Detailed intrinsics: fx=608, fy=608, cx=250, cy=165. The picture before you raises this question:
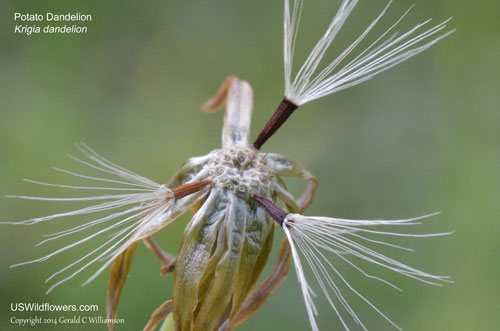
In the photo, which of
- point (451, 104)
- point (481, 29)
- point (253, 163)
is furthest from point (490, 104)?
point (253, 163)

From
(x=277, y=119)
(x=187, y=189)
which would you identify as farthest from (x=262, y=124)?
(x=187, y=189)

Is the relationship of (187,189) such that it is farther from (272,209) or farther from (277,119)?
(277,119)

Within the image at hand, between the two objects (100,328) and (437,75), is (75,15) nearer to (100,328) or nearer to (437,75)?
(100,328)

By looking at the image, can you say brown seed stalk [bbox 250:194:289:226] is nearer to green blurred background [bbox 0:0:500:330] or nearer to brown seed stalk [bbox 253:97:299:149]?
brown seed stalk [bbox 253:97:299:149]

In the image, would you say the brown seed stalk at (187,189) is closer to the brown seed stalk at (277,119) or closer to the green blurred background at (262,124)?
the brown seed stalk at (277,119)

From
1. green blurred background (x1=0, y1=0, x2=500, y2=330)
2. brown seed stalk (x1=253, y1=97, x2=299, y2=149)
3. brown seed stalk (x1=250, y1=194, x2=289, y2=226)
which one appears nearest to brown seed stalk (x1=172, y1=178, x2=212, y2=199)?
brown seed stalk (x1=250, y1=194, x2=289, y2=226)

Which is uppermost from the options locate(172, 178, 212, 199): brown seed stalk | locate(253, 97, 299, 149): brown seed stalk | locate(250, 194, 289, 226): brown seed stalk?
locate(253, 97, 299, 149): brown seed stalk
